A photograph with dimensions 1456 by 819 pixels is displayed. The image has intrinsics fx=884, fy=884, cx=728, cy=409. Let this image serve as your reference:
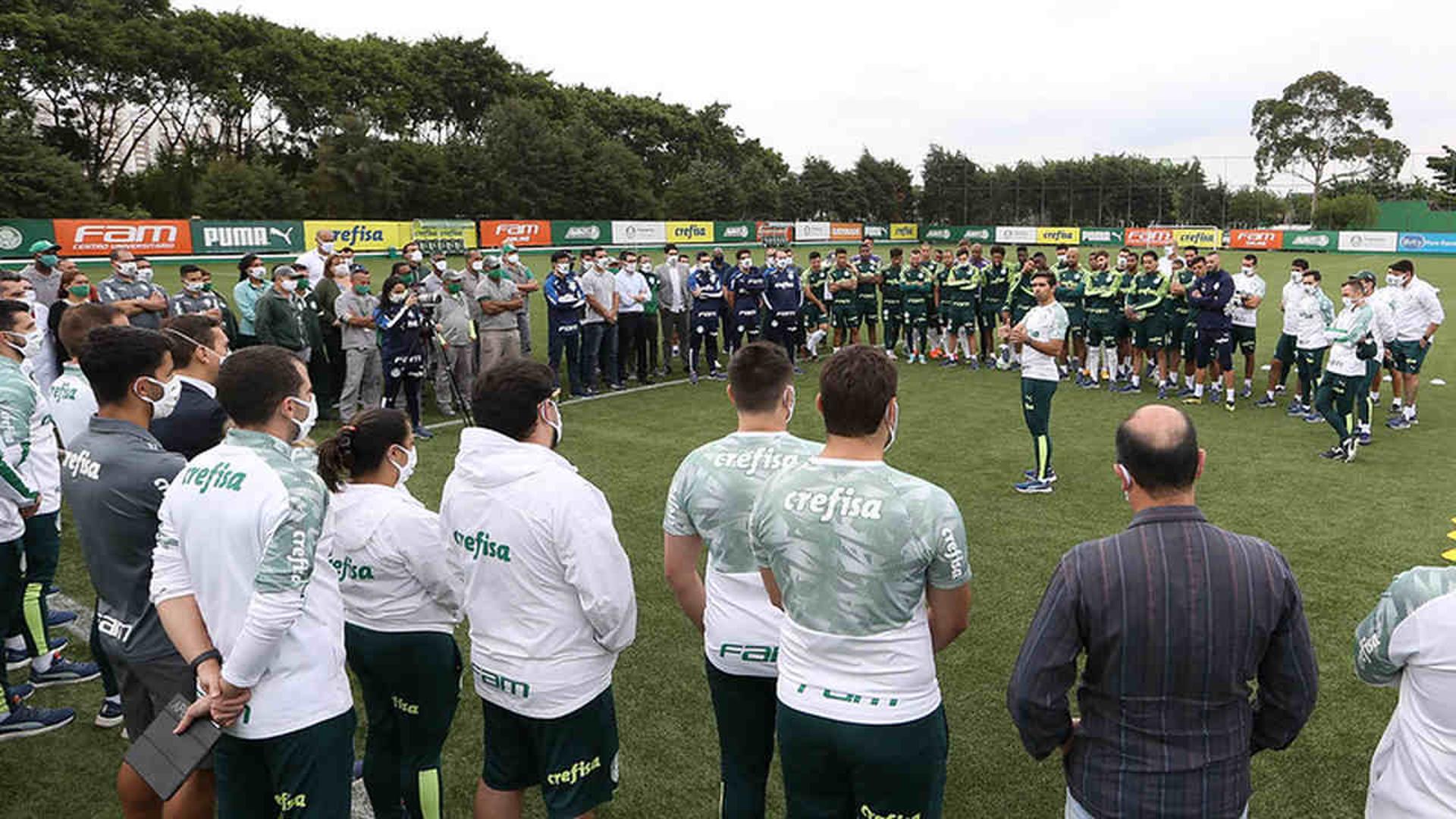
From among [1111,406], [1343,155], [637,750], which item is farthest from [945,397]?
[1343,155]

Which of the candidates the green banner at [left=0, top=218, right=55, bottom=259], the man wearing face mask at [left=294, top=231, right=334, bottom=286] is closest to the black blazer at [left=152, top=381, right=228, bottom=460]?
the man wearing face mask at [left=294, top=231, right=334, bottom=286]

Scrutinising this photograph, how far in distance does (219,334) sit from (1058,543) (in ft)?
20.2

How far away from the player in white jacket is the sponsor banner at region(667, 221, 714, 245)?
1619 inches

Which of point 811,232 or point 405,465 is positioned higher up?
point 811,232

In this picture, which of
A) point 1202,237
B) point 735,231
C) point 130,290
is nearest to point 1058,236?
point 1202,237

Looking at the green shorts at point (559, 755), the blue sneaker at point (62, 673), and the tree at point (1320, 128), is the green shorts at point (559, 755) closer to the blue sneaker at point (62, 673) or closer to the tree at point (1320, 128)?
the blue sneaker at point (62, 673)

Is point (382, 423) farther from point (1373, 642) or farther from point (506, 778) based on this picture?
point (1373, 642)

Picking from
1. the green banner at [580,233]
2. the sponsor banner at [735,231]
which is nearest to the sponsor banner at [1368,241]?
the sponsor banner at [735,231]

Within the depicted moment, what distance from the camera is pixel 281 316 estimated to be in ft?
34.0

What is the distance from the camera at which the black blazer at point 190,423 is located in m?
3.96

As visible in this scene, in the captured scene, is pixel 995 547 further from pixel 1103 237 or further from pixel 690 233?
pixel 1103 237

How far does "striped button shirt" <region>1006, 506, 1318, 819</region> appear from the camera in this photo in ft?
7.52

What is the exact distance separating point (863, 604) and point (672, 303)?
13405 mm

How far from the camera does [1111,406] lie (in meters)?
12.8
